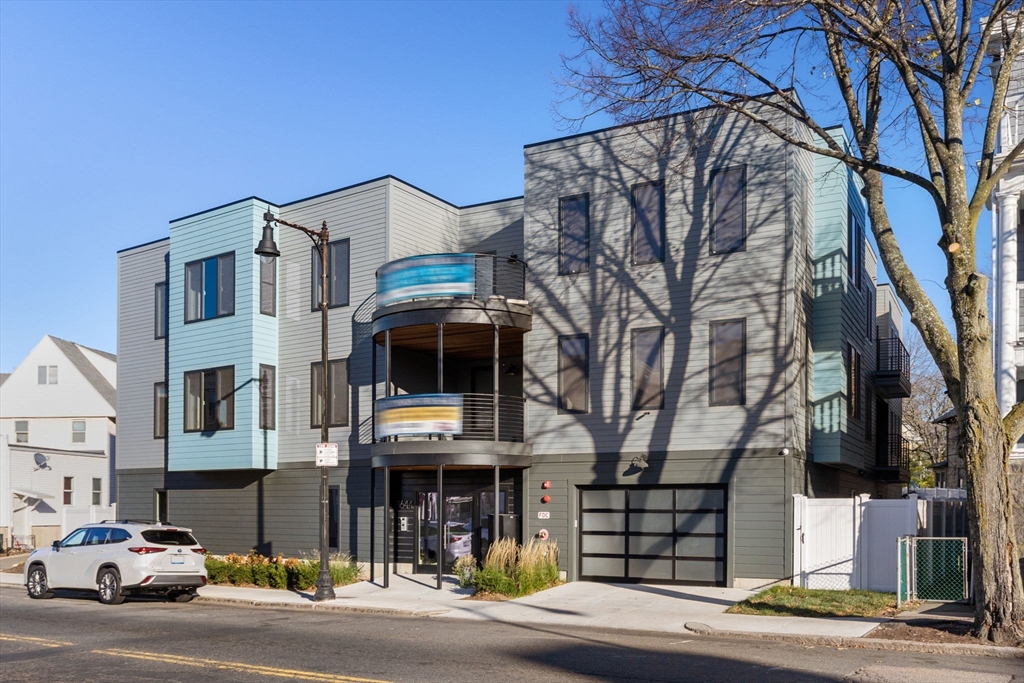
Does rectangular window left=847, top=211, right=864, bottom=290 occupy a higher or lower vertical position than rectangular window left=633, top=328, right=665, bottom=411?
higher

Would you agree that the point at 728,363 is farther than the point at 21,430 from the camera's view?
No

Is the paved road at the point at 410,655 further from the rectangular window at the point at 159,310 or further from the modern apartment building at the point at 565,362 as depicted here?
the rectangular window at the point at 159,310

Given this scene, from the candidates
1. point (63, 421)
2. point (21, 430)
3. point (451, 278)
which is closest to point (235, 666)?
point (451, 278)

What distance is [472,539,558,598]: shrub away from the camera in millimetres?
19328

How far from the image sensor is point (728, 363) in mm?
20641

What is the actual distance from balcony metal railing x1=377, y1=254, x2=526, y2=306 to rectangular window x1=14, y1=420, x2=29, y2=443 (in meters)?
34.7

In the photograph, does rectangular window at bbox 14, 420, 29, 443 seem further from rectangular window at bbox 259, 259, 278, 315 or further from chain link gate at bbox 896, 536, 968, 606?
chain link gate at bbox 896, 536, 968, 606

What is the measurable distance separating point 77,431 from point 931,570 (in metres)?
43.8

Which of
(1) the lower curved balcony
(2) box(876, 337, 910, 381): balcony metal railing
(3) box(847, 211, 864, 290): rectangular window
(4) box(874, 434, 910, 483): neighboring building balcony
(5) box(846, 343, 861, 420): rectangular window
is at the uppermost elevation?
(3) box(847, 211, 864, 290): rectangular window

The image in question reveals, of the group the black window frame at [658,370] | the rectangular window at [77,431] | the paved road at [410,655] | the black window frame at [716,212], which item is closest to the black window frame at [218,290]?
the black window frame at [658,370]

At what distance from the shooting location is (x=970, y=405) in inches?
523

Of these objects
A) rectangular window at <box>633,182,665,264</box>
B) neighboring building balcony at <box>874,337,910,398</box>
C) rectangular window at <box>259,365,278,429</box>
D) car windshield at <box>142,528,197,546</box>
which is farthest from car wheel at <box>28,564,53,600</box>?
neighboring building balcony at <box>874,337,910,398</box>

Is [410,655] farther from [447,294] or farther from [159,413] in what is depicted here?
[159,413]

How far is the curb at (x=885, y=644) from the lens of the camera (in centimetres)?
1241
